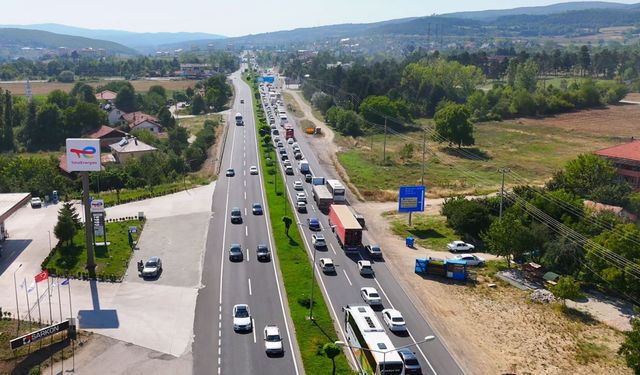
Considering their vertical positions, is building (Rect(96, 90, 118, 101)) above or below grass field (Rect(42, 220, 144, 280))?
above

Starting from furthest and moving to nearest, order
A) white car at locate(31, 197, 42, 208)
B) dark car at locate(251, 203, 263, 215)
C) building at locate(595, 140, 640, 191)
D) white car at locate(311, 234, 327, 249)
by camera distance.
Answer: building at locate(595, 140, 640, 191) < white car at locate(31, 197, 42, 208) < dark car at locate(251, 203, 263, 215) < white car at locate(311, 234, 327, 249)

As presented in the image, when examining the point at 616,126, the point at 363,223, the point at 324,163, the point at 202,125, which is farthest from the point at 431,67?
the point at 363,223

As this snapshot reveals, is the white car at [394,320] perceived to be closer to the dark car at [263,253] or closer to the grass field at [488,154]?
the dark car at [263,253]

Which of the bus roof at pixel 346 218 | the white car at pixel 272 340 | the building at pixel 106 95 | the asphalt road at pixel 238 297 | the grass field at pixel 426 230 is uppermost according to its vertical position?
the building at pixel 106 95

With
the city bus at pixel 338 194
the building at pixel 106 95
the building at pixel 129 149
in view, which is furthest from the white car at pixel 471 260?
the building at pixel 106 95

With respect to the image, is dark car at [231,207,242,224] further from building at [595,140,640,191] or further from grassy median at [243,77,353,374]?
building at [595,140,640,191]

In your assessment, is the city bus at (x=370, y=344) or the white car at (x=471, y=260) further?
the white car at (x=471, y=260)

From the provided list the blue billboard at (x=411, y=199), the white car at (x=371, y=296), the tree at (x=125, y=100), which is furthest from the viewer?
the tree at (x=125, y=100)

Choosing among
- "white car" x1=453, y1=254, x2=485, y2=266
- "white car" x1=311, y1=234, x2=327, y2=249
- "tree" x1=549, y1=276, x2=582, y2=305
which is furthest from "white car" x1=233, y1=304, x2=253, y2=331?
"tree" x1=549, y1=276, x2=582, y2=305
